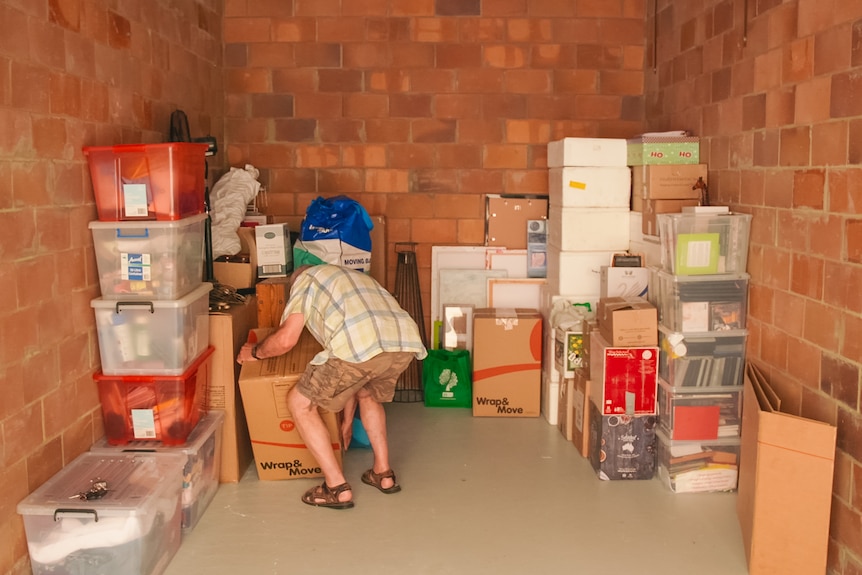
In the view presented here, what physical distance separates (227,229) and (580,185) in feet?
6.81

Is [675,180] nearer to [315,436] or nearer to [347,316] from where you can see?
[347,316]

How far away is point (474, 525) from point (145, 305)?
1692 mm

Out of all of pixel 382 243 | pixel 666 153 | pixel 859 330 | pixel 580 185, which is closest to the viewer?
pixel 859 330

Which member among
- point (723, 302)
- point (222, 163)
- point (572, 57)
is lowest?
point (723, 302)

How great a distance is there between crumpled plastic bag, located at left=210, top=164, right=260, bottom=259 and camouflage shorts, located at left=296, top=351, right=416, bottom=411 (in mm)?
1200

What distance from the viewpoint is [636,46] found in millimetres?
5371

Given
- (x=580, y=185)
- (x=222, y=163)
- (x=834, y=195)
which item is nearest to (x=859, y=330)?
(x=834, y=195)

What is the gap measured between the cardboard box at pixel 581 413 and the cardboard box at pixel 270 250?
1813 mm

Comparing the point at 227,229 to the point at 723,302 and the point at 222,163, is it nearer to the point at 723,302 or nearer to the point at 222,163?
the point at 222,163

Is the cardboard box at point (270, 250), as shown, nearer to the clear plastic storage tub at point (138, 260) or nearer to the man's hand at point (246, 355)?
the man's hand at point (246, 355)

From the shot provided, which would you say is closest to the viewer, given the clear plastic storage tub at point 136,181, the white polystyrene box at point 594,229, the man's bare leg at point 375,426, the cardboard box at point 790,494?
the cardboard box at point 790,494

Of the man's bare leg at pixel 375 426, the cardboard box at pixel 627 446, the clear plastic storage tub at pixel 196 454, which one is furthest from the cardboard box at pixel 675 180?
the clear plastic storage tub at pixel 196 454

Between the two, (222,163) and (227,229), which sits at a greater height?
(222,163)

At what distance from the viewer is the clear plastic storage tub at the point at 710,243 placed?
12.6 feet
